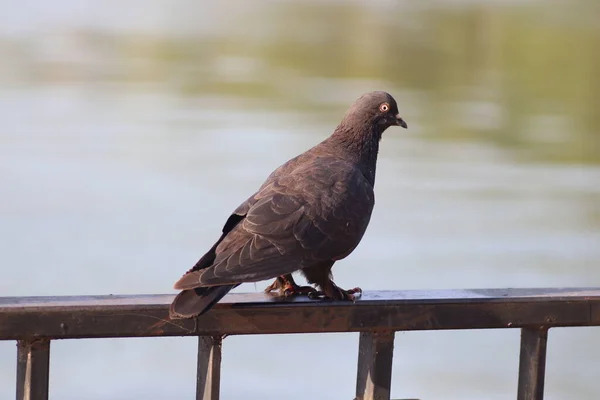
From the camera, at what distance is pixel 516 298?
2.76 meters

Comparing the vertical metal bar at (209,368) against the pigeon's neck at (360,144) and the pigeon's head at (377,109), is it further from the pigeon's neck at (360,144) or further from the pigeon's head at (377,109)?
the pigeon's head at (377,109)

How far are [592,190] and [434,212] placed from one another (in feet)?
6.43

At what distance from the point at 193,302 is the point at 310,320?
1.01 ft

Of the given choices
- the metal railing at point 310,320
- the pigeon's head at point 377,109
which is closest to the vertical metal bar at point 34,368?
the metal railing at point 310,320

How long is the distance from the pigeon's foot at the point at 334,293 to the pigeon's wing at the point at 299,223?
96 mm

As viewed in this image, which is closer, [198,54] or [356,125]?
[356,125]

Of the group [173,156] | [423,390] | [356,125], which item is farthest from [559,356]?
[173,156]

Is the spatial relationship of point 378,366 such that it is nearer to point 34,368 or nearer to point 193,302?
point 193,302

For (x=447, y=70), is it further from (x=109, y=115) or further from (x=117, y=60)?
(x=109, y=115)

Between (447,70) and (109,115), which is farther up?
(447,70)

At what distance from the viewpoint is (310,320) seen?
2.67m

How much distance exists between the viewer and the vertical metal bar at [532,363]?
9.29ft

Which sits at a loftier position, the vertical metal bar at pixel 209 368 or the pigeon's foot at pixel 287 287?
the pigeon's foot at pixel 287 287

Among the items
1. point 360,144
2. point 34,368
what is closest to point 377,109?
point 360,144
